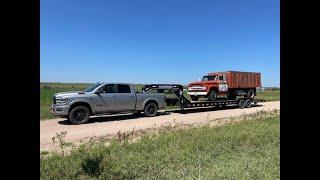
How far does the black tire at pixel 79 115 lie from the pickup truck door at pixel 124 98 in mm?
1653

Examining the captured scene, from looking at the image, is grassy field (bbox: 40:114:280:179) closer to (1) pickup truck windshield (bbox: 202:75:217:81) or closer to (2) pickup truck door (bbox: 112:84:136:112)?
(2) pickup truck door (bbox: 112:84:136:112)

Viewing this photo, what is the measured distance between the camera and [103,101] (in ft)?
49.9

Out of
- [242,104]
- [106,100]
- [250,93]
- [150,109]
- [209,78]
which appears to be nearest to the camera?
[106,100]

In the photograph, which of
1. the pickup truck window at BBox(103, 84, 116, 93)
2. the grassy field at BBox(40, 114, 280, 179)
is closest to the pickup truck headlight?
the pickup truck window at BBox(103, 84, 116, 93)

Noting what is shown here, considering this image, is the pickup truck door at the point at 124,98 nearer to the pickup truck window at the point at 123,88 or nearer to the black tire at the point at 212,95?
the pickup truck window at the point at 123,88

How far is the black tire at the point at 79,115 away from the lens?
14.1 metres

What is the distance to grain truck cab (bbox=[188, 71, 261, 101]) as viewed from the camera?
22.8 m

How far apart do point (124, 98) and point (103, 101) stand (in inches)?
49.4

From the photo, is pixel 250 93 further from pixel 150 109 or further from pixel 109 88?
pixel 109 88

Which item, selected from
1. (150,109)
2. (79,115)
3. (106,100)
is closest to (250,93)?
(150,109)

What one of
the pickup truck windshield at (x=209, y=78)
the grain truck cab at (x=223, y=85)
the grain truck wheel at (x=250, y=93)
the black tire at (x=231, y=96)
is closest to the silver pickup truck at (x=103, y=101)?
the grain truck cab at (x=223, y=85)

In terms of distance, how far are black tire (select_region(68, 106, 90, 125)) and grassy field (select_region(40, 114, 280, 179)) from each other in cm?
586
